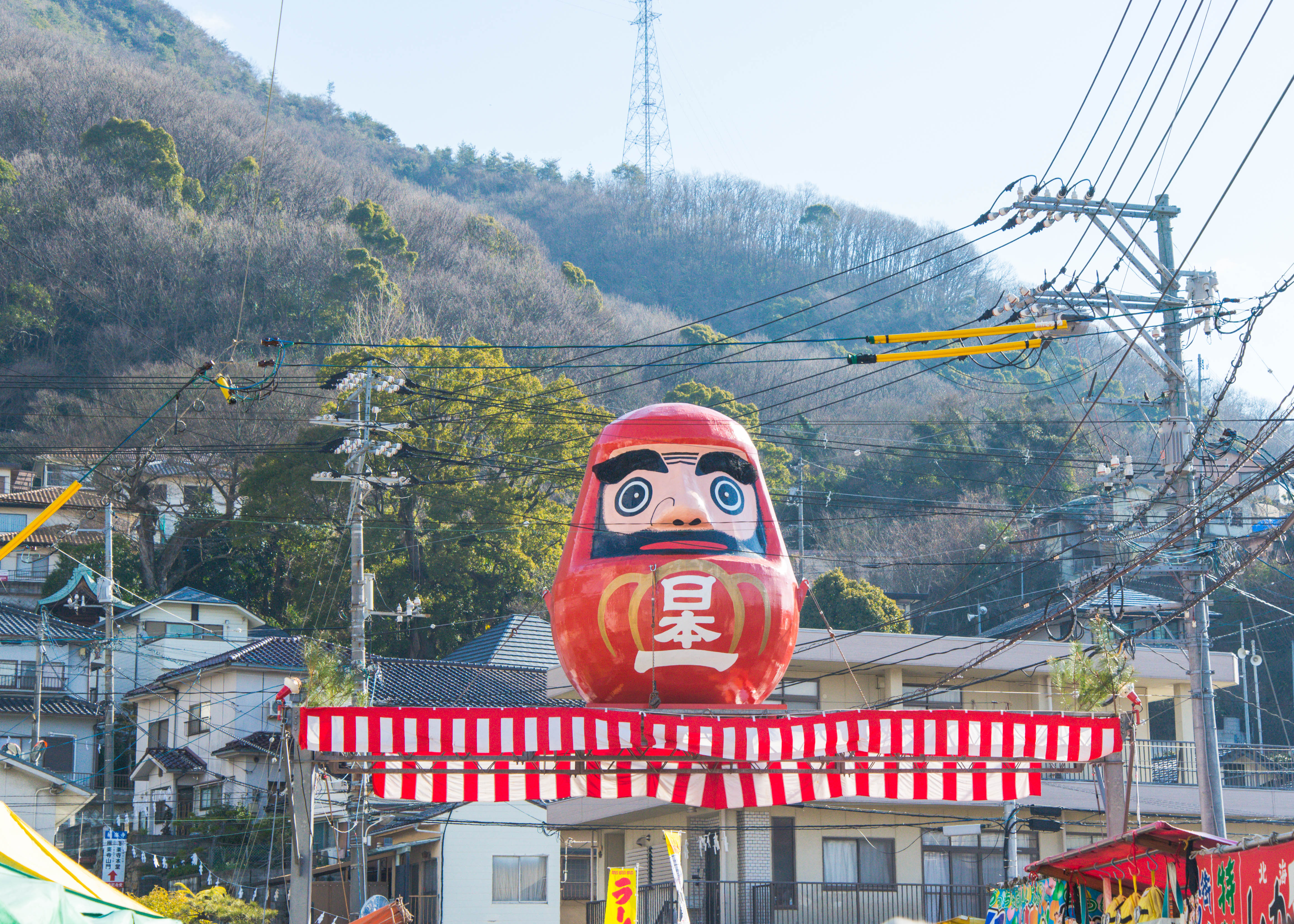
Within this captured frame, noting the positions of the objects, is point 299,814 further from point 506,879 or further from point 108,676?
point 108,676

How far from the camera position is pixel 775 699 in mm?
26984

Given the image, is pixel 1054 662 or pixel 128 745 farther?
pixel 128 745

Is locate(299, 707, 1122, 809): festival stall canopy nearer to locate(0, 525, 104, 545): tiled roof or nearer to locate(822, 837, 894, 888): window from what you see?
locate(822, 837, 894, 888): window

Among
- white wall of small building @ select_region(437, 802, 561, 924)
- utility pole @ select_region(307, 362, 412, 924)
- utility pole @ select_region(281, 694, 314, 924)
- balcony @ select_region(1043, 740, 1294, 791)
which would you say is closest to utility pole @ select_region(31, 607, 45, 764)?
utility pole @ select_region(307, 362, 412, 924)

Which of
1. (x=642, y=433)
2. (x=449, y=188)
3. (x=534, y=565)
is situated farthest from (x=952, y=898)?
(x=449, y=188)

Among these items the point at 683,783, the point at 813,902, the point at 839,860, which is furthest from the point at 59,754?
the point at 683,783

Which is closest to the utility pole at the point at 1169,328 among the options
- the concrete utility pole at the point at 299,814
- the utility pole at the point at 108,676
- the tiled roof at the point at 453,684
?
the concrete utility pole at the point at 299,814

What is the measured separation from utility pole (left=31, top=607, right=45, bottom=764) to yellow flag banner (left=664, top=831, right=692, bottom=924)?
1888 centimetres

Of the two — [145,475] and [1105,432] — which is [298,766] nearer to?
[145,475]

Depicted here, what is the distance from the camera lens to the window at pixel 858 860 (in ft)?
82.2

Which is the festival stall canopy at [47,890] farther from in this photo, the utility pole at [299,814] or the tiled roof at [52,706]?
the tiled roof at [52,706]

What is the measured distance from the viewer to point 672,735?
12.8 meters

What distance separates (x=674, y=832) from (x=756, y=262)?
81.2 meters

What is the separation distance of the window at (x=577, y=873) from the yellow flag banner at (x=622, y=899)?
7976 mm
